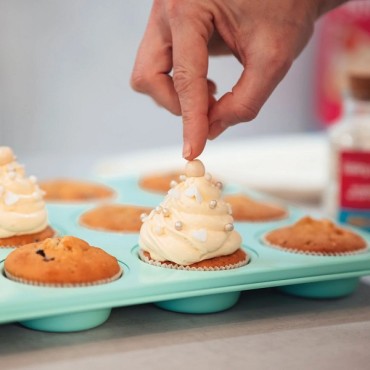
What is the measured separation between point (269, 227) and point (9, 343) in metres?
0.80

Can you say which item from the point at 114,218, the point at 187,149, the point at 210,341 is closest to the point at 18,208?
the point at 114,218

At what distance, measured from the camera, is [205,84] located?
1.58m

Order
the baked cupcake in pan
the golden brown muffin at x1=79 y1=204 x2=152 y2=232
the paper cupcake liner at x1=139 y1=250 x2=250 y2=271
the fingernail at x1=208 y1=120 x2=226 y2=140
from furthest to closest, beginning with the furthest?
the baked cupcake in pan < the golden brown muffin at x1=79 y1=204 x2=152 y2=232 < the fingernail at x1=208 y1=120 x2=226 y2=140 < the paper cupcake liner at x1=139 y1=250 x2=250 y2=271

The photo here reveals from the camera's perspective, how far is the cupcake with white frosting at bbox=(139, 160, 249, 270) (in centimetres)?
157

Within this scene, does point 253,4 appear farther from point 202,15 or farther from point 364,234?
point 364,234

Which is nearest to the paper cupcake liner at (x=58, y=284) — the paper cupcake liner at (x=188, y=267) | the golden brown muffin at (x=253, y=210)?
the paper cupcake liner at (x=188, y=267)

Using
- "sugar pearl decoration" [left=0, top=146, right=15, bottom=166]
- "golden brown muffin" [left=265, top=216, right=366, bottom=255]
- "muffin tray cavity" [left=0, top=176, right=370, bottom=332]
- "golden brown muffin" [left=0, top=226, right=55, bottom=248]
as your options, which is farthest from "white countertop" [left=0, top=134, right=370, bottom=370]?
"sugar pearl decoration" [left=0, top=146, right=15, bottom=166]

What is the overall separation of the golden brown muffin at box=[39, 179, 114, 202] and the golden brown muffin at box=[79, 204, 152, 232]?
20 cm

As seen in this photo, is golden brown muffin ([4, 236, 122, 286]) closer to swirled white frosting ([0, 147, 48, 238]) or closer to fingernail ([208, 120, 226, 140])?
swirled white frosting ([0, 147, 48, 238])

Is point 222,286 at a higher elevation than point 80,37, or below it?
below

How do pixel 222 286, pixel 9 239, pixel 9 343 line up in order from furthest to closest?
pixel 9 239 < pixel 222 286 < pixel 9 343

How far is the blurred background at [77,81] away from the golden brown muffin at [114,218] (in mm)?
1898

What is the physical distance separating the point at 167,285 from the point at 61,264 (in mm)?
195

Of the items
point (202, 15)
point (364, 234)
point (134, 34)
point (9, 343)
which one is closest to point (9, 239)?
point (9, 343)
